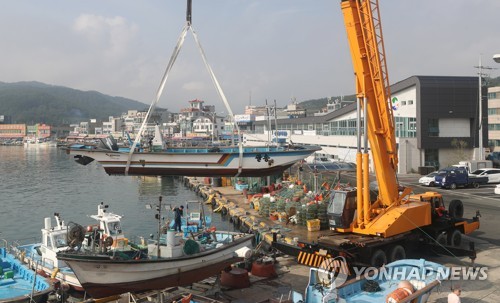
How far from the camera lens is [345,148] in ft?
170

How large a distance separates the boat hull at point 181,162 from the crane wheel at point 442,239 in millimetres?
6806

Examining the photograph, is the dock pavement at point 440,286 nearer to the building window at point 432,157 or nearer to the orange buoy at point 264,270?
the orange buoy at point 264,270

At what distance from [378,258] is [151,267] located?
7008mm

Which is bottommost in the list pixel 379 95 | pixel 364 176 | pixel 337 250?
pixel 337 250

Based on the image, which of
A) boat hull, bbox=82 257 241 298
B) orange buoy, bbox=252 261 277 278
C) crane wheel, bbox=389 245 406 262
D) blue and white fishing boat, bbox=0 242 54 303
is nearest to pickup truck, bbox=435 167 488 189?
crane wheel, bbox=389 245 406 262

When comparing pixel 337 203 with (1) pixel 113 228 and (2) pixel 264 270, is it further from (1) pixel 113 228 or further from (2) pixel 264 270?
(1) pixel 113 228

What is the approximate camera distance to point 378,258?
13.3m

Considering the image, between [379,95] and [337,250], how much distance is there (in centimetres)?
540

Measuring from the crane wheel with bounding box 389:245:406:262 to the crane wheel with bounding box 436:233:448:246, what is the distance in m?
2.16

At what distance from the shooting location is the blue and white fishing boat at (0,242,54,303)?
13516 mm

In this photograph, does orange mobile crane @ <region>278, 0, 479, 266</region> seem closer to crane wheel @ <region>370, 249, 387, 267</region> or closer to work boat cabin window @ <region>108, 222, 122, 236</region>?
crane wheel @ <region>370, 249, 387, 267</region>

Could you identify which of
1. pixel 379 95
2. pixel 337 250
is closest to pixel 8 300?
pixel 337 250

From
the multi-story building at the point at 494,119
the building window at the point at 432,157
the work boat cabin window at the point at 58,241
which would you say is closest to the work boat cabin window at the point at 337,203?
the work boat cabin window at the point at 58,241

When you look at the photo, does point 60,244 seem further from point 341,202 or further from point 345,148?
point 345,148
